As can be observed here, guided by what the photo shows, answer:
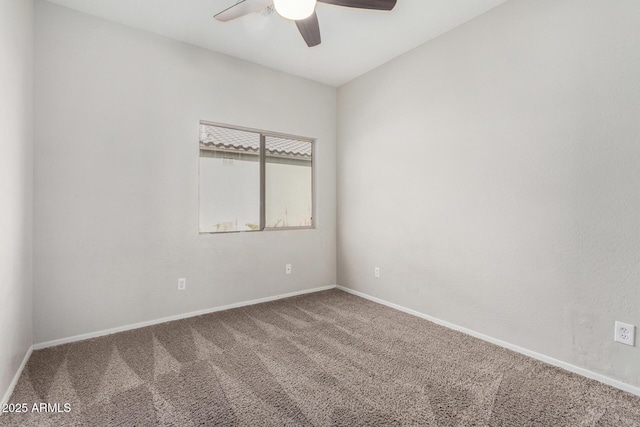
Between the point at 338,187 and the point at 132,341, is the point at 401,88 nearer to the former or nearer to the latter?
the point at 338,187

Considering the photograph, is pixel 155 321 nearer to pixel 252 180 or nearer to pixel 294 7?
pixel 252 180

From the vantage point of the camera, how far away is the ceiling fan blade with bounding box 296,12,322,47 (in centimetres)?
193

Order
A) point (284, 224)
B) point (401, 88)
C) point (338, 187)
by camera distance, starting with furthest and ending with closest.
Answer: point (338, 187) → point (284, 224) → point (401, 88)

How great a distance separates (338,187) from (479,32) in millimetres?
2156

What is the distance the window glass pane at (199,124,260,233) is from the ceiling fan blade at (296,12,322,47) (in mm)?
1439

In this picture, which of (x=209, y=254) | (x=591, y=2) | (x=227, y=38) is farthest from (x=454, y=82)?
(x=209, y=254)

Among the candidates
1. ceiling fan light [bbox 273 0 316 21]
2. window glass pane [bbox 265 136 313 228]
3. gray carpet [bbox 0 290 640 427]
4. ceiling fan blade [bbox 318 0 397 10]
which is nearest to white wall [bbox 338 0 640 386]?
gray carpet [bbox 0 290 640 427]

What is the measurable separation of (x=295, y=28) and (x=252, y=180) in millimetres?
1572

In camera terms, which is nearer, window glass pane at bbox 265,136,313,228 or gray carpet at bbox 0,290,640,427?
gray carpet at bbox 0,290,640,427

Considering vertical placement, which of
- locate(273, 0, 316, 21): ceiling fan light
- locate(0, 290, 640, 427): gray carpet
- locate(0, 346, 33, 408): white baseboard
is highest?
locate(273, 0, 316, 21): ceiling fan light

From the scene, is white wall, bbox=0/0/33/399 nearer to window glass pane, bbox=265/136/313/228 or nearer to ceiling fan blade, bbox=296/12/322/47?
ceiling fan blade, bbox=296/12/322/47

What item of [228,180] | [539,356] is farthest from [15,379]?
[539,356]

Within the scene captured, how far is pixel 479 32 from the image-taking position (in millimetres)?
2449

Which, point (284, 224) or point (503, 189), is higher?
point (503, 189)
